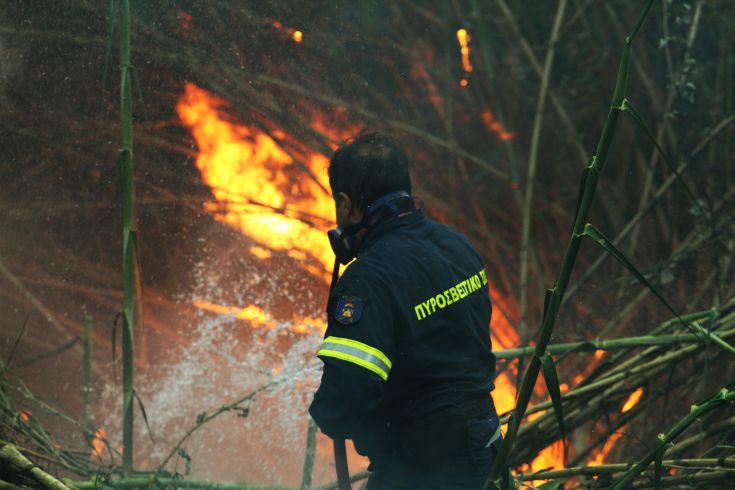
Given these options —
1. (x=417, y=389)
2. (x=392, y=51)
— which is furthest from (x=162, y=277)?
(x=417, y=389)

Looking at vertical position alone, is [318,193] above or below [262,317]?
above

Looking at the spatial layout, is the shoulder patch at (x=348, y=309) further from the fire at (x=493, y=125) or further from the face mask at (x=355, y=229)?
the fire at (x=493, y=125)

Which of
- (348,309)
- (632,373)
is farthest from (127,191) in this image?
(632,373)

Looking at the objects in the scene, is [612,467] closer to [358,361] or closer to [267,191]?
[358,361]

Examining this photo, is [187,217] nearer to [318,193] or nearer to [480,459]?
[318,193]

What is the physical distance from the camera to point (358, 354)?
5.92 ft

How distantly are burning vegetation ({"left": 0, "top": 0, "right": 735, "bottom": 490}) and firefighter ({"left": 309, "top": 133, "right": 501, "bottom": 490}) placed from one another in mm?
2238

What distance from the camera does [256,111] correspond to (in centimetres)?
467

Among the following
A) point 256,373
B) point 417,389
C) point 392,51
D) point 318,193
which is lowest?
point 417,389

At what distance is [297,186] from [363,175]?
2726 mm

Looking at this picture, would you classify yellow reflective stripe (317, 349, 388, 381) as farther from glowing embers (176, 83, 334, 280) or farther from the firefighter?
glowing embers (176, 83, 334, 280)

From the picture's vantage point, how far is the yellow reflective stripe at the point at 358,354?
1803mm

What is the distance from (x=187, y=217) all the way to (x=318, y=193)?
718 mm

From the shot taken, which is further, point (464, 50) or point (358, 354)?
point (464, 50)
